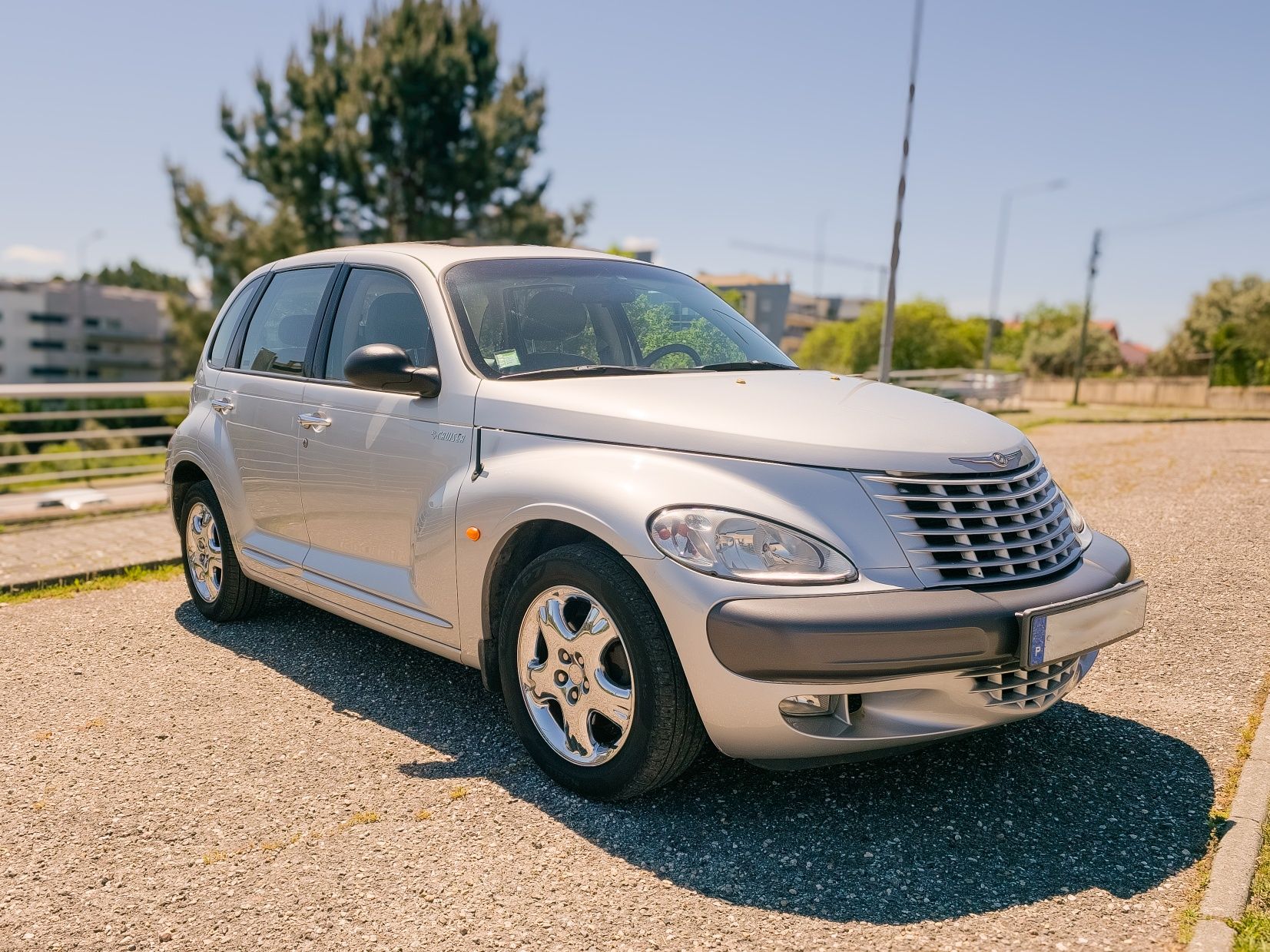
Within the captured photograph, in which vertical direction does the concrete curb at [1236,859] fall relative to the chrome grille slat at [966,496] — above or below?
below

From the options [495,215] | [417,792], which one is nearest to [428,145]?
[495,215]

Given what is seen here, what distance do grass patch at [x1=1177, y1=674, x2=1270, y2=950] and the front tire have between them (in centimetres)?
136

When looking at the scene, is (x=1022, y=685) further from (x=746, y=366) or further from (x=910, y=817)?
(x=746, y=366)

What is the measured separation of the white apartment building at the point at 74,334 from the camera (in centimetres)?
10112

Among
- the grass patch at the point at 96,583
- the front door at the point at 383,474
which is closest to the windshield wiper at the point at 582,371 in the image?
the front door at the point at 383,474

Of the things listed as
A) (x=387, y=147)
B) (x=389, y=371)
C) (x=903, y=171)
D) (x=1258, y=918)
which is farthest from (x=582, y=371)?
(x=387, y=147)

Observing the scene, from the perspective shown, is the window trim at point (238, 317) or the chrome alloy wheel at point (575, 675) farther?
the window trim at point (238, 317)

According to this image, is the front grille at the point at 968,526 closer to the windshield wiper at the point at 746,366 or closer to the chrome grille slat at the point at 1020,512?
the chrome grille slat at the point at 1020,512

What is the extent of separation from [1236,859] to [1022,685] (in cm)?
72

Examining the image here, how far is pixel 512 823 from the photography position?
11.1ft

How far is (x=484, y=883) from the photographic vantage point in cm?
301

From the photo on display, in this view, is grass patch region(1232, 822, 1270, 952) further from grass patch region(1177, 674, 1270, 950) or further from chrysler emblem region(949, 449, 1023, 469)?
chrysler emblem region(949, 449, 1023, 469)

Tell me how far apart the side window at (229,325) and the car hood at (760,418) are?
2364mm

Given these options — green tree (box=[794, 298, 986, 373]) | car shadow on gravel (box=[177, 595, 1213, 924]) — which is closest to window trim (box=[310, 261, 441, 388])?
car shadow on gravel (box=[177, 595, 1213, 924])
